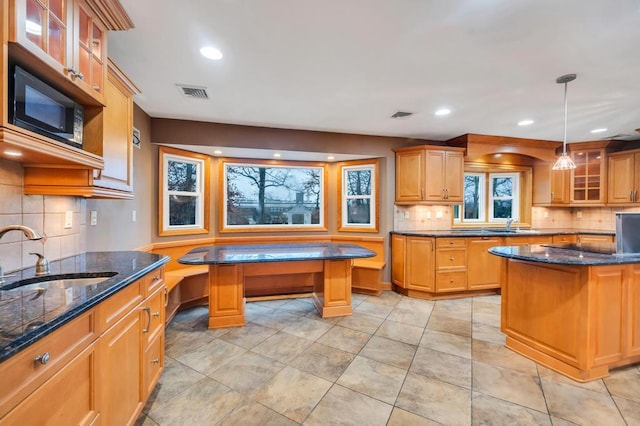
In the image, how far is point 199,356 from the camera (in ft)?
7.72

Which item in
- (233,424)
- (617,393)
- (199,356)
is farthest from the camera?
(199,356)

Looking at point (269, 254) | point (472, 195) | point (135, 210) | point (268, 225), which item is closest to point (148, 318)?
point (269, 254)

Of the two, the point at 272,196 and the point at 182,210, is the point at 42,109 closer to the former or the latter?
the point at 182,210

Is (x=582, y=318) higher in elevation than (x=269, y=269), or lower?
lower

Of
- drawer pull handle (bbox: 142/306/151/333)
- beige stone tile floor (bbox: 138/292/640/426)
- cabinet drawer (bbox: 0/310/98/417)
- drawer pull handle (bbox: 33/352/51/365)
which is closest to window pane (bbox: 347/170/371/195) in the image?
beige stone tile floor (bbox: 138/292/640/426)

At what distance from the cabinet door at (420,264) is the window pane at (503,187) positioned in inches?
85.5

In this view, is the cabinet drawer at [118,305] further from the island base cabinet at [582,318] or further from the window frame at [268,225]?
the island base cabinet at [582,318]

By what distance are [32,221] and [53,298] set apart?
0.85 meters

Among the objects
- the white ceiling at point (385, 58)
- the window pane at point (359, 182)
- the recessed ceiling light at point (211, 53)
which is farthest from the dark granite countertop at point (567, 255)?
the recessed ceiling light at point (211, 53)

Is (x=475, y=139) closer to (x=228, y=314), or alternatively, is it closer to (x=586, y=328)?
(x=586, y=328)

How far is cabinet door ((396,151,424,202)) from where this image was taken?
4.07m

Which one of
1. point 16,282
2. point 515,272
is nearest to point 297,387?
point 16,282

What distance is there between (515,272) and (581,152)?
3.70 m

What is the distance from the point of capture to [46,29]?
118 centimetres
